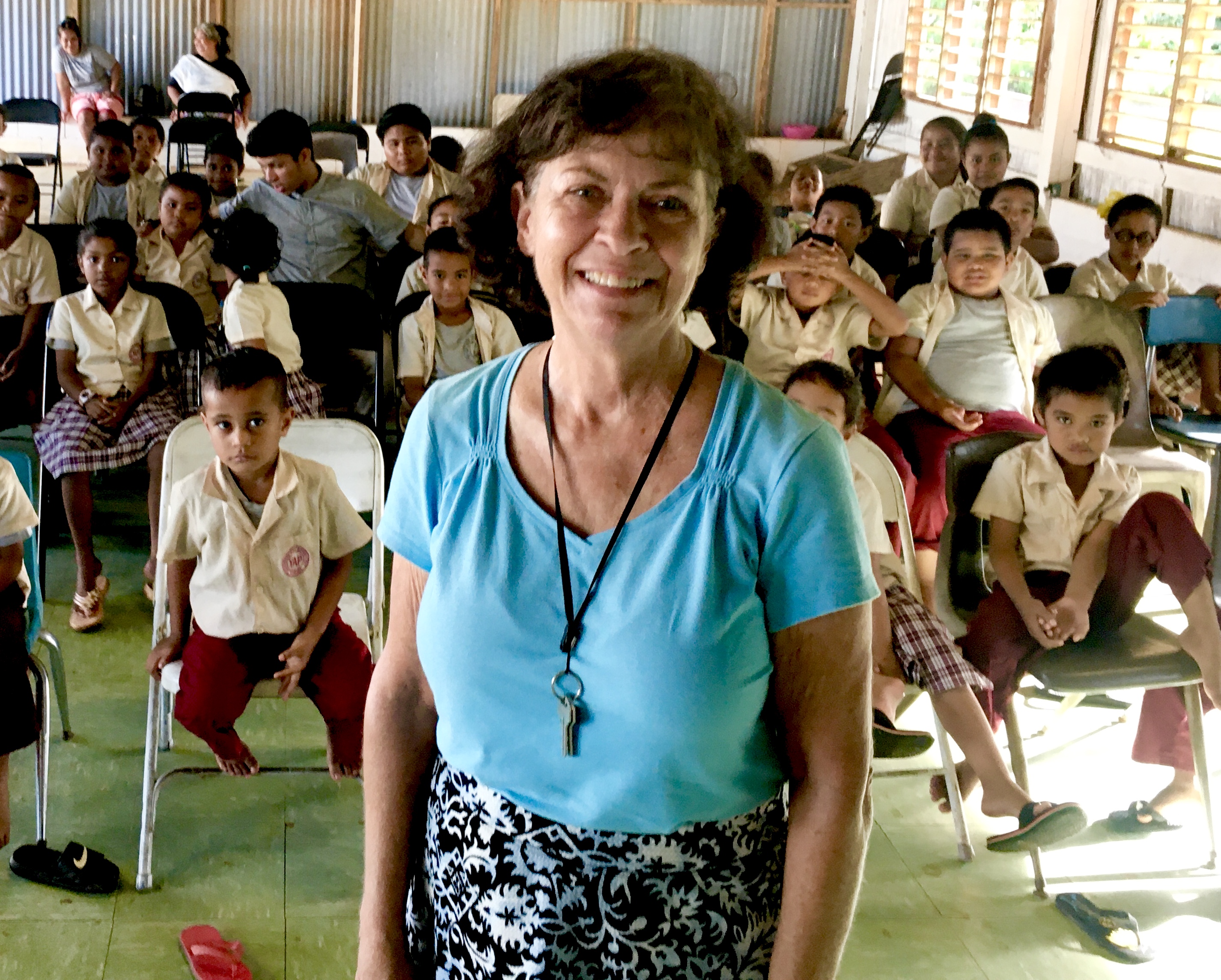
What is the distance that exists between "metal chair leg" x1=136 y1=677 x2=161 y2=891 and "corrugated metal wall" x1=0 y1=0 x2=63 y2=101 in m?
9.20

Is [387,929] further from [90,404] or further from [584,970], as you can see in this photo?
[90,404]

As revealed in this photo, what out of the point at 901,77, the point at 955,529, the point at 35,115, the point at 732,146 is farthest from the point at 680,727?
the point at 901,77

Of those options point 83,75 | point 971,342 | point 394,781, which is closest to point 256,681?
point 394,781

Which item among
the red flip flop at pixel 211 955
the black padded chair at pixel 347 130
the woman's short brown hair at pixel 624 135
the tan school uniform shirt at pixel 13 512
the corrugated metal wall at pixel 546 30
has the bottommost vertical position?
the red flip flop at pixel 211 955

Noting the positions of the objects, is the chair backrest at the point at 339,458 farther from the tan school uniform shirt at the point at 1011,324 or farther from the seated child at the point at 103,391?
the tan school uniform shirt at the point at 1011,324

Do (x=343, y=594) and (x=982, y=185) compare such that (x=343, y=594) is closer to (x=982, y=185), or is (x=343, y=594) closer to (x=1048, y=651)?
(x=1048, y=651)

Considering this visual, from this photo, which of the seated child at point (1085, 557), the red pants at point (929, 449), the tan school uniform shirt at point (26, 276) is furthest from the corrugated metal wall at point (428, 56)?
the seated child at point (1085, 557)

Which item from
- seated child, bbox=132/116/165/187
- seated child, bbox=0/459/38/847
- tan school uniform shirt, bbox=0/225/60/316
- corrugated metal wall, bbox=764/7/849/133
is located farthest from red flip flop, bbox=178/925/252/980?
corrugated metal wall, bbox=764/7/849/133

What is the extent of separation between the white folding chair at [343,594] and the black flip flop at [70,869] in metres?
0.06

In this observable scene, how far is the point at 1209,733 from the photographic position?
10.8 ft

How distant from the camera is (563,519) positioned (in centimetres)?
103

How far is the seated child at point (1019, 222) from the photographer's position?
4801 millimetres

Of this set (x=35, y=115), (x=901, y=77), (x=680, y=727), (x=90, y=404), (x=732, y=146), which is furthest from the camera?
(x=901, y=77)

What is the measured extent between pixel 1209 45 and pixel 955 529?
179 inches
